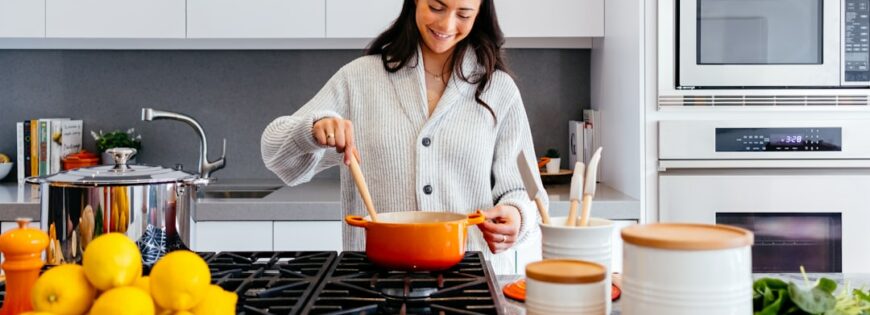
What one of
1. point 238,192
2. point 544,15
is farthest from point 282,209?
point 544,15

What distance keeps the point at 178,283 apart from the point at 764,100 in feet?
6.40

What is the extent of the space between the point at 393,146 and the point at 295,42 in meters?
1.26

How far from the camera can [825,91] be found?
225 centimetres

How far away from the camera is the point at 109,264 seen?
71 cm

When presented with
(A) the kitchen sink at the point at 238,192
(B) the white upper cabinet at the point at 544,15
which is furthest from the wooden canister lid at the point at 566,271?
(A) the kitchen sink at the point at 238,192

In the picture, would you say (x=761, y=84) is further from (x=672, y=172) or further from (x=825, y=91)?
(x=672, y=172)

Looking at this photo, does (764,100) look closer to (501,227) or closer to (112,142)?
(501,227)

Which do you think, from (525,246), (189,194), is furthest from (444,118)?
(525,246)

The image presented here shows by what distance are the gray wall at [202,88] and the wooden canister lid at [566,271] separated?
2215mm

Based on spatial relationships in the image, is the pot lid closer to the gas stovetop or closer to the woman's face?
the gas stovetop

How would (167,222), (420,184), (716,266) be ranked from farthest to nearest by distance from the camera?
(420,184), (167,222), (716,266)

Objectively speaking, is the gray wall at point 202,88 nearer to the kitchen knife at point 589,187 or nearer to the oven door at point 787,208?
the oven door at point 787,208

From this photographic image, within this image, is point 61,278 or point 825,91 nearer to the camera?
point 61,278

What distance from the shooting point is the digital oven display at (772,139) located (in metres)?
2.26
